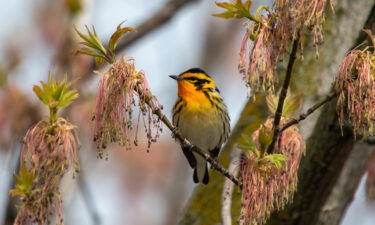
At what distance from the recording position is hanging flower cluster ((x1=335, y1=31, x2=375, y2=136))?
8.84 ft

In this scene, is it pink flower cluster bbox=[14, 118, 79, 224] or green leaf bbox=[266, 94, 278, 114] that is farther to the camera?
green leaf bbox=[266, 94, 278, 114]

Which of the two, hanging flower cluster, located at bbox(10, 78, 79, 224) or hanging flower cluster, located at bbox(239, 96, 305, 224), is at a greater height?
hanging flower cluster, located at bbox(10, 78, 79, 224)

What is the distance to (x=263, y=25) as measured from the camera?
269cm

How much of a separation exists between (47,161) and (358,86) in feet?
4.87

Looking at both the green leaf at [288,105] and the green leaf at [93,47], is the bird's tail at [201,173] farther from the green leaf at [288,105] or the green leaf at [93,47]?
the green leaf at [93,47]

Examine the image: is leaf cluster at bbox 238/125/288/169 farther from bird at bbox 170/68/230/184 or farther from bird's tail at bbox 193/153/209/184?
bird at bbox 170/68/230/184

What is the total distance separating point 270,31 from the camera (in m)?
2.68

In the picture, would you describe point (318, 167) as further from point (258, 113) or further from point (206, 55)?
point (206, 55)

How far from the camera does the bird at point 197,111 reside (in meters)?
5.28

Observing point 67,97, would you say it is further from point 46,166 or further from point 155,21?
point 155,21

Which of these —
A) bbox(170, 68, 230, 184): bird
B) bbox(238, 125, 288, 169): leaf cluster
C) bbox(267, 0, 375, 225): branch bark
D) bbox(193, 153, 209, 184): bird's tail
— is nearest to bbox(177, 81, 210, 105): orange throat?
bbox(170, 68, 230, 184): bird

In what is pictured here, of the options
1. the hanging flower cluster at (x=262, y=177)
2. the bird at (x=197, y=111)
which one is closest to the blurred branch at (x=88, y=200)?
the bird at (x=197, y=111)

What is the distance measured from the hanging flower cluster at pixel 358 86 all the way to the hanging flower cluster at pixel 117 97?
86 centimetres

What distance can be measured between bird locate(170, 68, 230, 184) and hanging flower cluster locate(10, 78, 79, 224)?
2.22 meters
